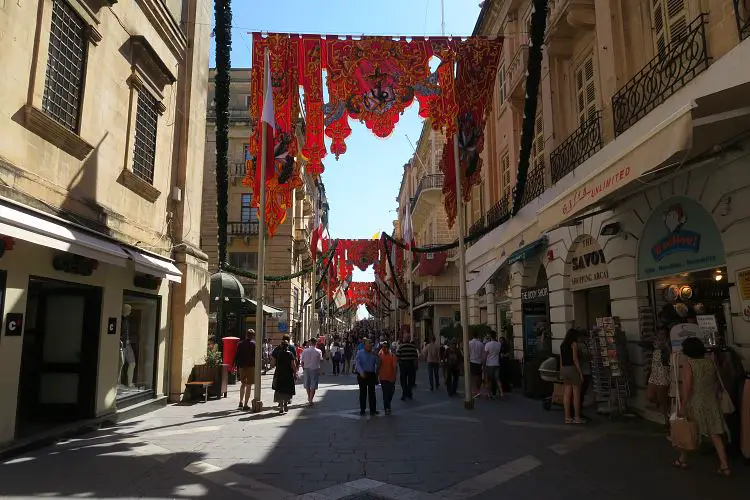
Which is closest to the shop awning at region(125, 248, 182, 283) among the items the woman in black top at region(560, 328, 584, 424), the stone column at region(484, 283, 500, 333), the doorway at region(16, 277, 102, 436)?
the doorway at region(16, 277, 102, 436)

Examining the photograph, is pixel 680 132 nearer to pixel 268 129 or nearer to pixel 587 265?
pixel 587 265

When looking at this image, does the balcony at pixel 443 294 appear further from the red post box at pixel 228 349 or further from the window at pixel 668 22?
the window at pixel 668 22

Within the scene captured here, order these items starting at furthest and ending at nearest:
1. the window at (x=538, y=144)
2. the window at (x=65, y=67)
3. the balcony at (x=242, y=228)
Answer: the balcony at (x=242, y=228) → the window at (x=538, y=144) → the window at (x=65, y=67)

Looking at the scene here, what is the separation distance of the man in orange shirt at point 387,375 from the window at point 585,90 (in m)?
7.31

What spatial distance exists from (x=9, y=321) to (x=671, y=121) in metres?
8.90

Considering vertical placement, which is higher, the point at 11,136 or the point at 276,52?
the point at 276,52

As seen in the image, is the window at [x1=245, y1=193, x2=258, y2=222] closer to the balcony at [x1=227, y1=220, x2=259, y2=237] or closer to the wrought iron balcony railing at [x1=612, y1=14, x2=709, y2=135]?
the balcony at [x1=227, y1=220, x2=259, y2=237]

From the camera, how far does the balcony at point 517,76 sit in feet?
53.2

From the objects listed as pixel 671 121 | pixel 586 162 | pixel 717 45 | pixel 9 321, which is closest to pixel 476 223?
pixel 586 162

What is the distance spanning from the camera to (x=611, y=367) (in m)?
9.97

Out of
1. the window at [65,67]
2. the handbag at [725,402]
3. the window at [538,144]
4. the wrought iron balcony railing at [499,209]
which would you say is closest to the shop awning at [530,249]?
the wrought iron balcony railing at [499,209]

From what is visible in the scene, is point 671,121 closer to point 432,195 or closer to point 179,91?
point 179,91

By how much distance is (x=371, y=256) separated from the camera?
36812 millimetres

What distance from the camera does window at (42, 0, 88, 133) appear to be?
8461mm
